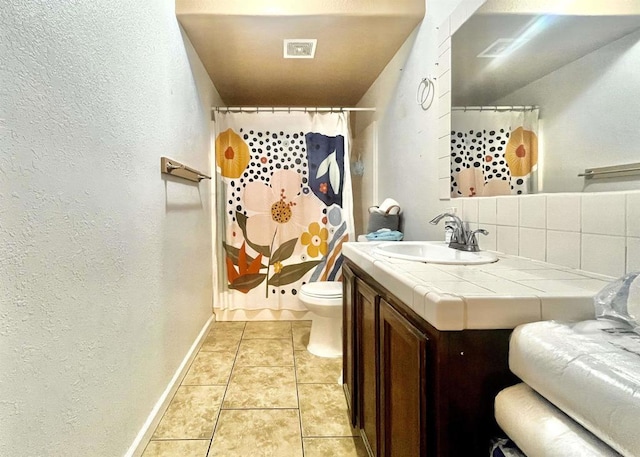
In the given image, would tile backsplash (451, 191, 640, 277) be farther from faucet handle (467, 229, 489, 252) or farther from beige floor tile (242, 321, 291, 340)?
beige floor tile (242, 321, 291, 340)

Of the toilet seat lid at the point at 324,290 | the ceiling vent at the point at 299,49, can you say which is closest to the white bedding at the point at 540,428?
the toilet seat lid at the point at 324,290

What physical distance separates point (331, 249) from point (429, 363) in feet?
7.15

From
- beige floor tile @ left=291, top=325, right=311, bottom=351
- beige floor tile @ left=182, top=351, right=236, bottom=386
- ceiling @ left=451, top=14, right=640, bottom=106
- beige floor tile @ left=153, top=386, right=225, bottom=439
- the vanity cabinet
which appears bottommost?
beige floor tile @ left=153, top=386, right=225, bottom=439

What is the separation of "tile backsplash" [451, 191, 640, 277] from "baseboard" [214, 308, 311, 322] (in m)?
1.95

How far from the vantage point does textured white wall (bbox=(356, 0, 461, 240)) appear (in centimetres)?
185

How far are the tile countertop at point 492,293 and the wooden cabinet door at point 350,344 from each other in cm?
46

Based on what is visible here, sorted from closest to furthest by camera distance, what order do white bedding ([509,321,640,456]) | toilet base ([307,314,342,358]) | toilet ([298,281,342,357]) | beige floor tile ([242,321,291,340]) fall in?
white bedding ([509,321,640,456]), toilet ([298,281,342,357]), toilet base ([307,314,342,358]), beige floor tile ([242,321,291,340])

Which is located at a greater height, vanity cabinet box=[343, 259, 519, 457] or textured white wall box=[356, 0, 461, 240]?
textured white wall box=[356, 0, 461, 240]

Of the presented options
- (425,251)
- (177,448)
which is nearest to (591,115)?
(425,251)

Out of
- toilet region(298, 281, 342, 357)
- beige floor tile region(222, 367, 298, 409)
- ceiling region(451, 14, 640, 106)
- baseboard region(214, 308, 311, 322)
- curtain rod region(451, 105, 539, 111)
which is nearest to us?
ceiling region(451, 14, 640, 106)

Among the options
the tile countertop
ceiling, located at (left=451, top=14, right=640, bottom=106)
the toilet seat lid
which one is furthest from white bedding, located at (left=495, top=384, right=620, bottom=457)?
the toilet seat lid

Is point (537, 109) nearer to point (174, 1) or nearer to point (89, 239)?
point (89, 239)

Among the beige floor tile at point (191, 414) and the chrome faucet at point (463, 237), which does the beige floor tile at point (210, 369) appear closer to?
the beige floor tile at point (191, 414)

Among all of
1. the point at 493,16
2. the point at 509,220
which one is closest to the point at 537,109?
the point at 509,220
